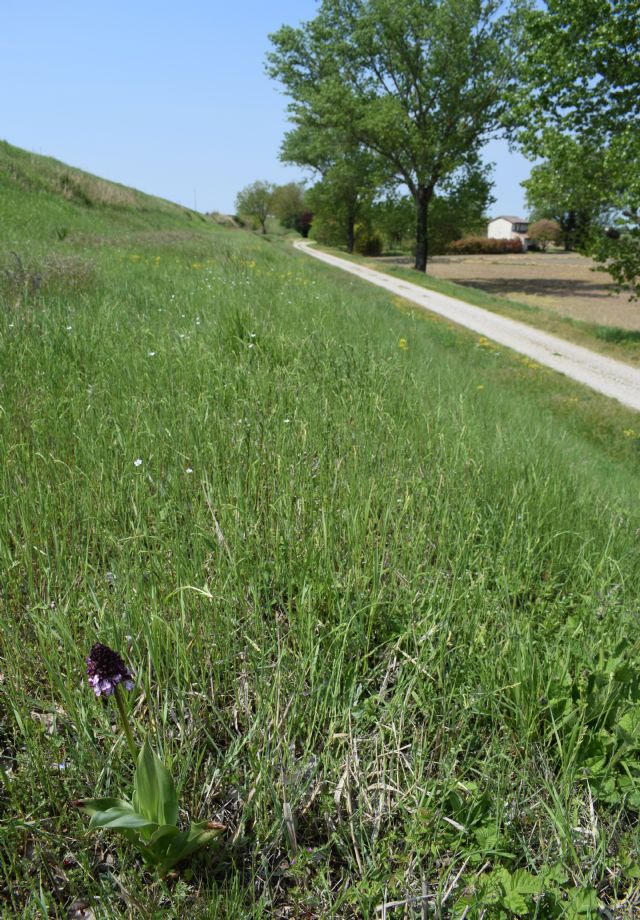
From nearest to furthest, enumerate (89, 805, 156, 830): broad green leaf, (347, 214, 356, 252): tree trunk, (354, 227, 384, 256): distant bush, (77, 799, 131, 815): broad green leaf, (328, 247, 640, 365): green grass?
(89, 805, 156, 830): broad green leaf → (77, 799, 131, 815): broad green leaf → (328, 247, 640, 365): green grass → (347, 214, 356, 252): tree trunk → (354, 227, 384, 256): distant bush

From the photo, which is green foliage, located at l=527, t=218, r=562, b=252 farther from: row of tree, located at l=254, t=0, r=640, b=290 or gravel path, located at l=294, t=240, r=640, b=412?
gravel path, located at l=294, t=240, r=640, b=412

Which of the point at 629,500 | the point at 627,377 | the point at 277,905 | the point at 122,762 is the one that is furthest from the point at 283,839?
the point at 627,377

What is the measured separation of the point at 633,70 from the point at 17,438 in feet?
54.5


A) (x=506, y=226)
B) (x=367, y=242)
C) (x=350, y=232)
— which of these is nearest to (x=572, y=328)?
(x=350, y=232)

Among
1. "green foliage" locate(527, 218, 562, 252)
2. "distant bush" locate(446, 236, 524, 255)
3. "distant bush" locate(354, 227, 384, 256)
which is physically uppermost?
"green foliage" locate(527, 218, 562, 252)

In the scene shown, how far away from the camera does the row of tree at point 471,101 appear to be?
14781mm

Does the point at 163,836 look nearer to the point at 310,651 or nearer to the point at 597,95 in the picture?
the point at 310,651

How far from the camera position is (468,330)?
1453 centimetres

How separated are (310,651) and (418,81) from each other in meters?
31.2

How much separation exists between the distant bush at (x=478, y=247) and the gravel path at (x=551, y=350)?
5724 cm

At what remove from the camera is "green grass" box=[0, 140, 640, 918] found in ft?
5.78

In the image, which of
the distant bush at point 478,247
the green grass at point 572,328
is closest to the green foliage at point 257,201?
the distant bush at point 478,247

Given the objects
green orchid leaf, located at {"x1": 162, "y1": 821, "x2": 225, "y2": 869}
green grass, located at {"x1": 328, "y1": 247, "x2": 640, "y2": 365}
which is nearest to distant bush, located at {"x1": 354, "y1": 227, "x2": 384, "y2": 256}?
green grass, located at {"x1": 328, "y1": 247, "x2": 640, "y2": 365}

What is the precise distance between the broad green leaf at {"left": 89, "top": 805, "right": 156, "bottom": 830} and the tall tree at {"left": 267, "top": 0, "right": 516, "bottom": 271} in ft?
96.2
